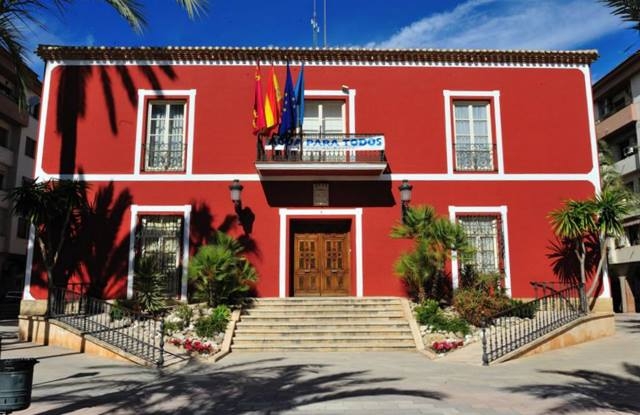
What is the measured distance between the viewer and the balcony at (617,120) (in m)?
25.7

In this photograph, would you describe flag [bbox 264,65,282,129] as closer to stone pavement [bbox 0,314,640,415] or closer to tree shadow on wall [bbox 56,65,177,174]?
tree shadow on wall [bbox 56,65,177,174]

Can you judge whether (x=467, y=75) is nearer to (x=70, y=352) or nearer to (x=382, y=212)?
(x=382, y=212)

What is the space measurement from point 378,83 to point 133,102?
697 centimetres

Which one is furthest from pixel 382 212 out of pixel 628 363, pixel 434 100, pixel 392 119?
pixel 628 363

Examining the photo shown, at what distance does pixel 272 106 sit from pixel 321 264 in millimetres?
4519

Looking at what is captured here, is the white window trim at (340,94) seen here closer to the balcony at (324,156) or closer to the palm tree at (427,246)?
the balcony at (324,156)

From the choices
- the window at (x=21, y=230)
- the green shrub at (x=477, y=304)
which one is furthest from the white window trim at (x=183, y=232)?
the window at (x=21, y=230)

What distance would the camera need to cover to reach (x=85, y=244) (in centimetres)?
1332

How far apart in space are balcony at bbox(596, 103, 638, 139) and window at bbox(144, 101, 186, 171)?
23.0 meters

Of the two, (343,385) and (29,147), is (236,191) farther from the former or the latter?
(29,147)

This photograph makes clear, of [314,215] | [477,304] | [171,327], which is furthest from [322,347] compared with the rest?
[314,215]

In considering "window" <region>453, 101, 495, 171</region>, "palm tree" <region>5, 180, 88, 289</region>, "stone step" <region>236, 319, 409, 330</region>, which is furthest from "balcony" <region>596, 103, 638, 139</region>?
"palm tree" <region>5, 180, 88, 289</region>

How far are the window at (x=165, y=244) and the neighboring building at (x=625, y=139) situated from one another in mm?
23013

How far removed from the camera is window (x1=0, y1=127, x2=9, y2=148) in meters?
26.2
